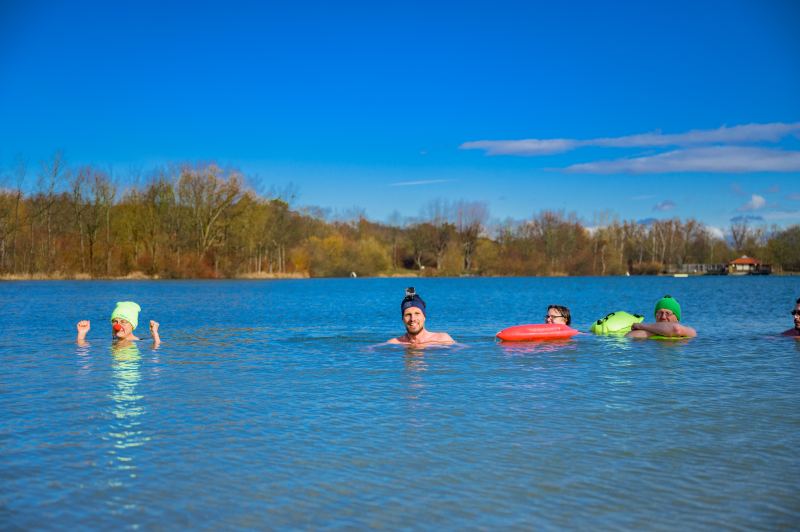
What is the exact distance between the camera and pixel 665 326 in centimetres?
1770

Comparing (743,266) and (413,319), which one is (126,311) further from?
(743,266)

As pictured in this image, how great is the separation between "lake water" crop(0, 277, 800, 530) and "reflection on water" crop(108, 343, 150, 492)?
0.11ft

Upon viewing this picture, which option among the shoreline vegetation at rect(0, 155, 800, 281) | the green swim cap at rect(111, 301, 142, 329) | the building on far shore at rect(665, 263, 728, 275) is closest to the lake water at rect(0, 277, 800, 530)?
the green swim cap at rect(111, 301, 142, 329)

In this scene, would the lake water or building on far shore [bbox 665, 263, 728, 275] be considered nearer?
the lake water

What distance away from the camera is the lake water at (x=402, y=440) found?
17.6 ft

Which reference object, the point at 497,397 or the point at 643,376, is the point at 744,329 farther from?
the point at 497,397

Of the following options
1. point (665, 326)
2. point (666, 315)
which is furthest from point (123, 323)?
point (666, 315)

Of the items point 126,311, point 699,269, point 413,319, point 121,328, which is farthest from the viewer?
point 699,269

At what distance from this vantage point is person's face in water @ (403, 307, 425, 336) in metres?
15.5

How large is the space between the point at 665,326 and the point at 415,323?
6390 millimetres

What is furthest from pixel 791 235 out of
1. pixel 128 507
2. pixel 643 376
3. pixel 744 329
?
pixel 128 507

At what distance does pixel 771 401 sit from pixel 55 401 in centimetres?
955

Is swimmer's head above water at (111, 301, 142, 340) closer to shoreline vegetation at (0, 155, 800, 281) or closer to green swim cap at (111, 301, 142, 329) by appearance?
green swim cap at (111, 301, 142, 329)

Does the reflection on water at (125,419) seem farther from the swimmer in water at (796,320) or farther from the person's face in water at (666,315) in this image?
the swimmer in water at (796,320)
